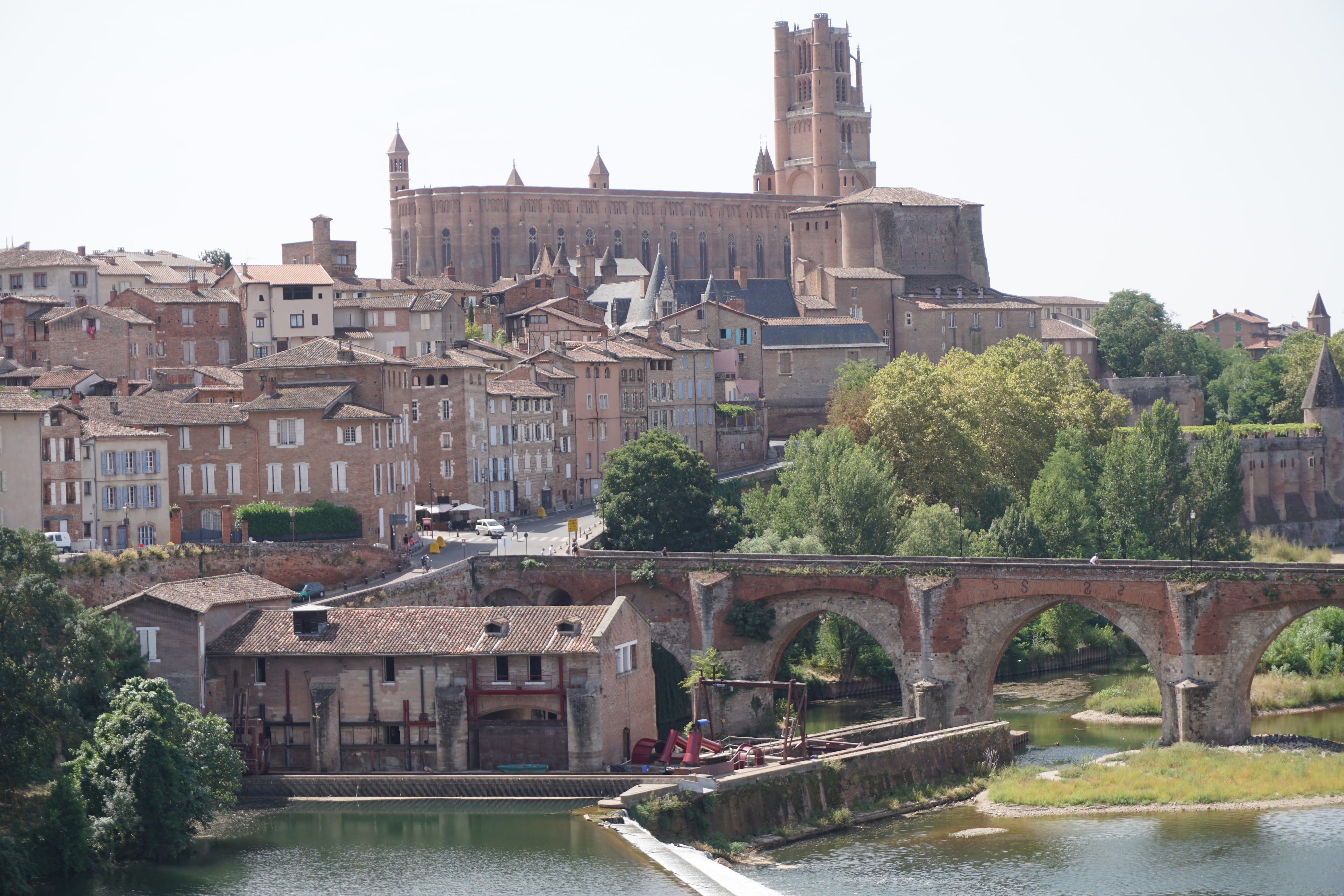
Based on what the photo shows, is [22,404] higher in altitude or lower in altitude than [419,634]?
higher

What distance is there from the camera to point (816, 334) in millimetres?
119375

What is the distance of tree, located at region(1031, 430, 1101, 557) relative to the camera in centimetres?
8156

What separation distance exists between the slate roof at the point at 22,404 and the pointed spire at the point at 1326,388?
74202 millimetres

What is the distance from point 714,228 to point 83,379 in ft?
278

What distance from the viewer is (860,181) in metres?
172

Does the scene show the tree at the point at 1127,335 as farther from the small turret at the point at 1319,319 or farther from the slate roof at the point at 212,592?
the slate roof at the point at 212,592

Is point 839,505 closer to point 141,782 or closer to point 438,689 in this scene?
point 438,689

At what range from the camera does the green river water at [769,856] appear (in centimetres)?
4428

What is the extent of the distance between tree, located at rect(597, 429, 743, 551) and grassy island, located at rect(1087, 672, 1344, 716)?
1696 centimetres

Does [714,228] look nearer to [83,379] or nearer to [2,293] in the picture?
[2,293]

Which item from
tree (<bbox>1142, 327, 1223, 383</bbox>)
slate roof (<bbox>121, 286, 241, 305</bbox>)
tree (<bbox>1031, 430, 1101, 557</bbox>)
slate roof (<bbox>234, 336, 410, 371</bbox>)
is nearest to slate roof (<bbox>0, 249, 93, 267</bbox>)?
slate roof (<bbox>121, 286, 241, 305</bbox>)

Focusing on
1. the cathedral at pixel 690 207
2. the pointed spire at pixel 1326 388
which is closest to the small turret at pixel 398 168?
the cathedral at pixel 690 207

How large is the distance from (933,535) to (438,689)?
30.0m

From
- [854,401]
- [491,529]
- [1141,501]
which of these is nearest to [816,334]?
[854,401]
